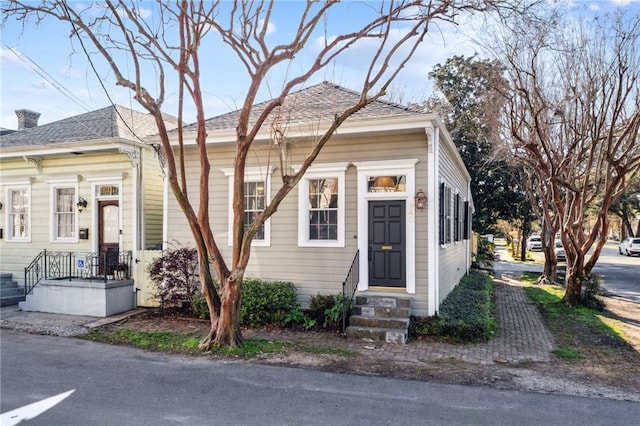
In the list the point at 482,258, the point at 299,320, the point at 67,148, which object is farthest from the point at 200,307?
the point at 482,258

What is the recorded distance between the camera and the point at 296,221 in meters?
9.66

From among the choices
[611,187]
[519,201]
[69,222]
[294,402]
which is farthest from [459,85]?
[294,402]

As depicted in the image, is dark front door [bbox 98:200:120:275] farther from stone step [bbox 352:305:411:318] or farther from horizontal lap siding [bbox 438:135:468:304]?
horizontal lap siding [bbox 438:135:468:304]

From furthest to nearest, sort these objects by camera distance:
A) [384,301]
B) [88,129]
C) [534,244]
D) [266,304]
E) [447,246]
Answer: [534,244]
[88,129]
[447,246]
[266,304]
[384,301]

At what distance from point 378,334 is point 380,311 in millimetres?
622

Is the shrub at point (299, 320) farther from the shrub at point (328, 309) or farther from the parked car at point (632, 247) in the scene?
the parked car at point (632, 247)

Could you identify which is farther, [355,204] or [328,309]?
[355,204]

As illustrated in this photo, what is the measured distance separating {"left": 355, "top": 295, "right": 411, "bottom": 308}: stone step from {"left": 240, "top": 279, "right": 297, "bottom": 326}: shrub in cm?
149

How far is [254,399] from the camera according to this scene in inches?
203

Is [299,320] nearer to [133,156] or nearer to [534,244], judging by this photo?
[133,156]

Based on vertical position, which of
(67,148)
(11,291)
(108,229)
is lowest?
(11,291)

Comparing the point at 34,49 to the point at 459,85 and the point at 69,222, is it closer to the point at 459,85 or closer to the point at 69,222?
the point at 69,222

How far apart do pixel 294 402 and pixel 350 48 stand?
596 centimetres

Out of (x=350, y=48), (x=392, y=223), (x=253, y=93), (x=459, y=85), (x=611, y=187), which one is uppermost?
(x=459, y=85)
